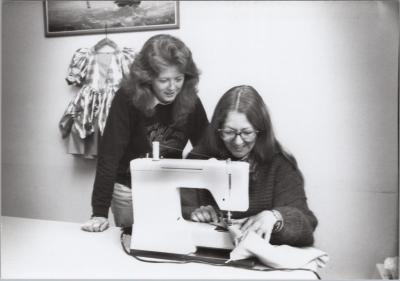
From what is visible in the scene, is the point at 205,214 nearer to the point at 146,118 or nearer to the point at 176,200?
the point at 176,200

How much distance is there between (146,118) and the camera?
1.26m

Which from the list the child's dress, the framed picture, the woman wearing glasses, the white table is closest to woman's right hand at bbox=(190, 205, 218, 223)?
the woman wearing glasses

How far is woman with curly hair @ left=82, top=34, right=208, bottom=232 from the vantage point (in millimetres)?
1230

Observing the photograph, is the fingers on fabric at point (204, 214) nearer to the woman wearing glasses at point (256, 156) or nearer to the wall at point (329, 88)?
the woman wearing glasses at point (256, 156)

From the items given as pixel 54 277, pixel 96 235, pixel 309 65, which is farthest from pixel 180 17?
pixel 54 277

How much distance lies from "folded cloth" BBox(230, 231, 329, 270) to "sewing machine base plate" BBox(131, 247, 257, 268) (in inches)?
0.7

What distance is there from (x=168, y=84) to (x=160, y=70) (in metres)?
0.05

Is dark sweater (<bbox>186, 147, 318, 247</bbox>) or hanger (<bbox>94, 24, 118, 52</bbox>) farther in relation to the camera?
hanger (<bbox>94, 24, 118, 52</bbox>)

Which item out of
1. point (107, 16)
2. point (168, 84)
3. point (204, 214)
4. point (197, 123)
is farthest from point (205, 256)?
point (107, 16)

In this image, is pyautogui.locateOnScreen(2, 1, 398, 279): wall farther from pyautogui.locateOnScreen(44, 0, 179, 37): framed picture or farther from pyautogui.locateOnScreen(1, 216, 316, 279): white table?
pyautogui.locateOnScreen(1, 216, 316, 279): white table

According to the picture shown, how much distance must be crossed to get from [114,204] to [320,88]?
76cm

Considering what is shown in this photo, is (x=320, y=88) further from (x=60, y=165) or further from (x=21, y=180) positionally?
(x=21, y=180)

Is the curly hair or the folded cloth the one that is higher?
the curly hair

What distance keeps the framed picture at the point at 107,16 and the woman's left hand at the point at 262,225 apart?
0.65 m
